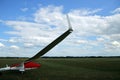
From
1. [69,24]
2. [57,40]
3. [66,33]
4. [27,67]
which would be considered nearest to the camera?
[69,24]

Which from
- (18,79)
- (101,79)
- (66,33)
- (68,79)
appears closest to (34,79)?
(18,79)

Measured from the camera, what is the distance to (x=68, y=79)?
53.3 ft

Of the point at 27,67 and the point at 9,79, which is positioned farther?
the point at 27,67

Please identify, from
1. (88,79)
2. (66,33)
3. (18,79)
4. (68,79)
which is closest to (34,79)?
(18,79)

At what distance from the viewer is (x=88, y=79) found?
1630cm

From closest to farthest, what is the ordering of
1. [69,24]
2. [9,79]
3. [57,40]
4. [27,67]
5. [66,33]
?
[69,24]
[66,33]
[57,40]
[9,79]
[27,67]

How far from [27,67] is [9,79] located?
557 cm

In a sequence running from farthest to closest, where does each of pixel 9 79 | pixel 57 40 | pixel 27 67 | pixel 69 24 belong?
pixel 27 67 < pixel 9 79 < pixel 57 40 < pixel 69 24

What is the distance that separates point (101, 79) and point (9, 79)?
7.18m

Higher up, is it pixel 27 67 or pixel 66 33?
pixel 66 33

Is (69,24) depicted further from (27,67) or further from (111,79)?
(27,67)

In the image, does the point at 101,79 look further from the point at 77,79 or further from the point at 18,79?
the point at 18,79

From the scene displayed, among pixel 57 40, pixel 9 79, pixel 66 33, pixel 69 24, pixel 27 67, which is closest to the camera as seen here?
pixel 69 24

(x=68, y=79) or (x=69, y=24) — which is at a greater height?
(x=69, y=24)
